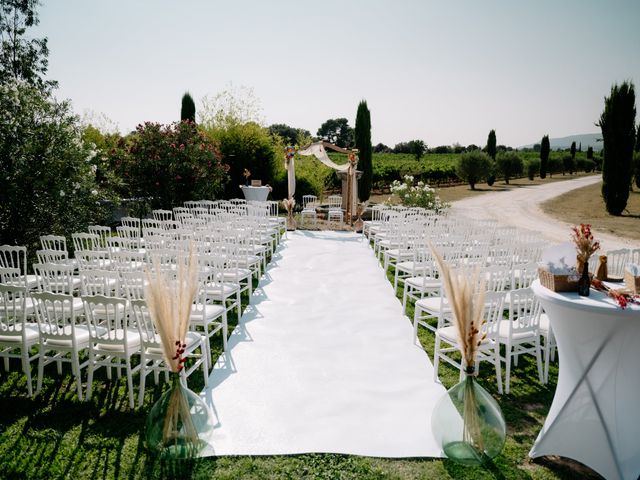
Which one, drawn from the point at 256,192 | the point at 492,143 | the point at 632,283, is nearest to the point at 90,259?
the point at 632,283

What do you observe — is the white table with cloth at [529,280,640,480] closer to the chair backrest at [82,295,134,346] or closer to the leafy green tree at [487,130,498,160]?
the chair backrest at [82,295,134,346]

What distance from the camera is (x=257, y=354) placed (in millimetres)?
4730

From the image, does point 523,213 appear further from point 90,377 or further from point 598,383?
point 90,377

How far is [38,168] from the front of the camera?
815cm

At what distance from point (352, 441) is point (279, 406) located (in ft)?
2.38

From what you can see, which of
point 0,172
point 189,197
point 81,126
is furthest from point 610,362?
point 189,197

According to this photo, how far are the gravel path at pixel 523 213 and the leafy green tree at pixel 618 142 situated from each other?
286 cm

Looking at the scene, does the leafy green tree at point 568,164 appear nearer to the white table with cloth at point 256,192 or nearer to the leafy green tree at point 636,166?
the leafy green tree at point 636,166

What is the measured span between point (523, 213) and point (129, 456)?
66.4 feet

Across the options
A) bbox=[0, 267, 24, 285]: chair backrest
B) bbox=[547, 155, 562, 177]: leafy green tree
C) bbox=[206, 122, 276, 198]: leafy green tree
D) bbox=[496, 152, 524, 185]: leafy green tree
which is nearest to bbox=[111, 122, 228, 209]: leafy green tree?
bbox=[206, 122, 276, 198]: leafy green tree

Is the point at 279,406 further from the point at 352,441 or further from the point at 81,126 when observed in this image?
the point at 81,126

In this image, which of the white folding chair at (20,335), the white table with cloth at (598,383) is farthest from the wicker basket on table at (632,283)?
the white folding chair at (20,335)

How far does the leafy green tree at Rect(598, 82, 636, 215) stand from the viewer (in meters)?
18.7

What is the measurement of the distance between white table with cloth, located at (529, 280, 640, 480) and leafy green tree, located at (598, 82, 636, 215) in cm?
1971
